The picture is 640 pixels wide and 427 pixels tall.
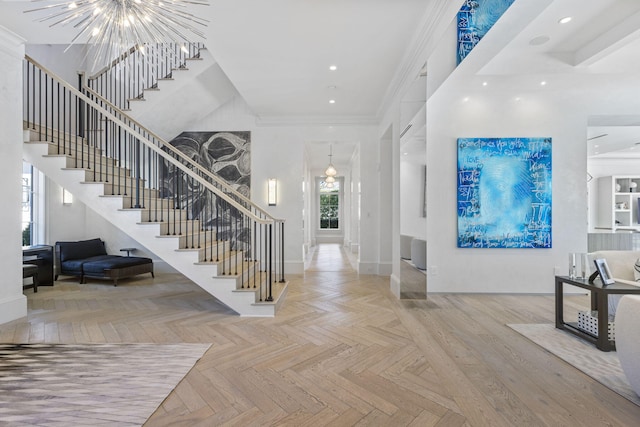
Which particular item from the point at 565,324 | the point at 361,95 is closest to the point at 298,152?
the point at 361,95

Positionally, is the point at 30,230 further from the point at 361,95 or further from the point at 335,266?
the point at 361,95

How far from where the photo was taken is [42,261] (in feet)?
17.6

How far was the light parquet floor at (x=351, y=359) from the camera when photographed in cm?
196

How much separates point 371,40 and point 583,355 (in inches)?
144

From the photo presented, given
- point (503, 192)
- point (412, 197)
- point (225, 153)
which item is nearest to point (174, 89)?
point (225, 153)

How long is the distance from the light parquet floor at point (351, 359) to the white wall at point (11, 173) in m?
0.33

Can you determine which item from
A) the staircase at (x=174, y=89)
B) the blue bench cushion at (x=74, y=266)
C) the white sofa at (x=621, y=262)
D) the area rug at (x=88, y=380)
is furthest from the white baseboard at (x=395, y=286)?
the blue bench cushion at (x=74, y=266)

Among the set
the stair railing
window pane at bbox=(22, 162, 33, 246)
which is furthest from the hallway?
window pane at bbox=(22, 162, 33, 246)

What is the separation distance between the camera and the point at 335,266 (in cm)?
762

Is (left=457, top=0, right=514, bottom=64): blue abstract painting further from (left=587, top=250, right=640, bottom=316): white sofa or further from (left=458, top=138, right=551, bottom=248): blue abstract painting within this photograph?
(left=587, top=250, right=640, bottom=316): white sofa

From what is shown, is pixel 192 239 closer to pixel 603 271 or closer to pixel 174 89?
pixel 174 89

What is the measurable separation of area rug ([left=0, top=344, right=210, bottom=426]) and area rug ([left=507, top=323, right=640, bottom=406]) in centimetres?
299

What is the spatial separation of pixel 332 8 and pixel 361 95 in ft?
7.91

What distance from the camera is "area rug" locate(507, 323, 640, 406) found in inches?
90.2
